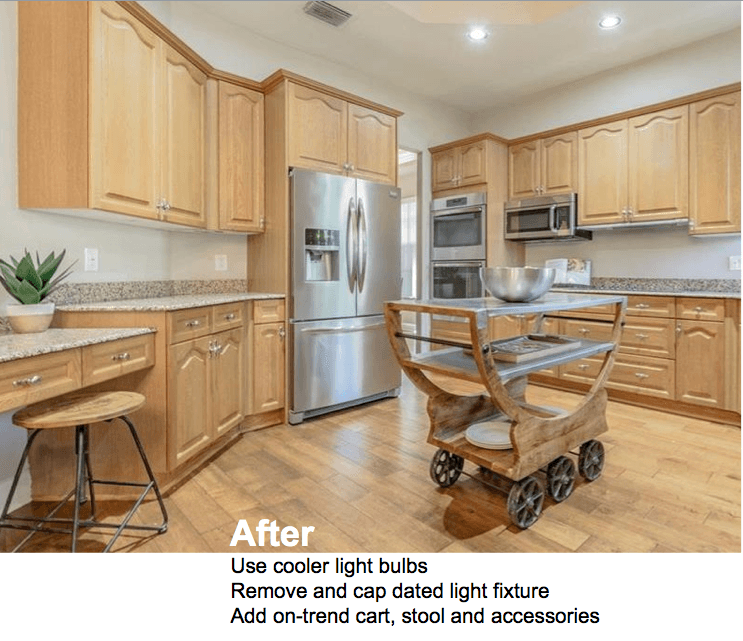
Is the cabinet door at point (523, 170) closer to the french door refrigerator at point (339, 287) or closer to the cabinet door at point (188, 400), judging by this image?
the french door refrigerator at point (339, 287)

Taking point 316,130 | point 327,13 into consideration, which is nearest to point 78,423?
point 316,130

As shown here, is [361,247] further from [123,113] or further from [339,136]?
[123,113]

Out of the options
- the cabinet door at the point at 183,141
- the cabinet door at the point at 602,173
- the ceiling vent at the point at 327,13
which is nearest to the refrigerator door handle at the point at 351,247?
the cabinet door at the point at 183,141

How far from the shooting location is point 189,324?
6.75 feet

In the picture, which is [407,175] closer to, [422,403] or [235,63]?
[235,63]

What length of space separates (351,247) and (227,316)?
0.96 m

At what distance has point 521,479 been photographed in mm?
1593

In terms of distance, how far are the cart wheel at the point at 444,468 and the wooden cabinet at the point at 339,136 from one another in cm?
191

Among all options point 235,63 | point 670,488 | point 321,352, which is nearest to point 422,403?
point 321,352

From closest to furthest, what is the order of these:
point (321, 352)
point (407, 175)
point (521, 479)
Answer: point (521, 479) → point (321, 352) → point (407, 175)

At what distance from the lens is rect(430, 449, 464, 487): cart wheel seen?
1941mm

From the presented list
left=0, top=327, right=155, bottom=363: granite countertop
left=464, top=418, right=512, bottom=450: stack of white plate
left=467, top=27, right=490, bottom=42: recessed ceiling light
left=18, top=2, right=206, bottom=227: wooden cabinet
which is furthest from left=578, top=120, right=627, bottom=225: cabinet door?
left=0, top=327, right=155, bottom=363: granite countertop

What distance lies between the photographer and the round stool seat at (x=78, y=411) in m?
1.37

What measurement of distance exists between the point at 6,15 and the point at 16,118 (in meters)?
0.39
